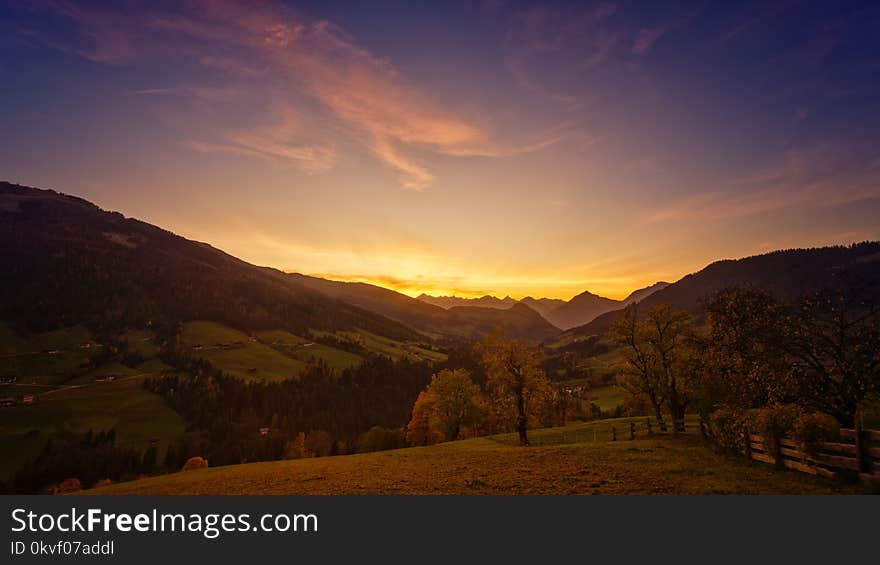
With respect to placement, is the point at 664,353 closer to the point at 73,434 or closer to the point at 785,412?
the point at 785,412

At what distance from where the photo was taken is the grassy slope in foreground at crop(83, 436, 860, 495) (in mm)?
20625

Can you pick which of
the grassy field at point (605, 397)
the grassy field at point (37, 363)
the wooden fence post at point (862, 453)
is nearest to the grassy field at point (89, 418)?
the grassy field at point (37, 363)

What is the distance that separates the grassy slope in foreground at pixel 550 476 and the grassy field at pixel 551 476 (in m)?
0.05

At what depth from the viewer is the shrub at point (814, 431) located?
67.5 feet

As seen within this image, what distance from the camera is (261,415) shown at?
566 ft

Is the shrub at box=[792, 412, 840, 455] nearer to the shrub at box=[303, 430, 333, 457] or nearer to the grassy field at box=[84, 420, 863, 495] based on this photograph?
the grassy field at box=[84, 420, 863, 495]

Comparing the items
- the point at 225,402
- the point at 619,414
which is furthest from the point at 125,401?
the point at 619,414

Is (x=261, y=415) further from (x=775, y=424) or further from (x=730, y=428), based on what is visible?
(x=775, y=424)

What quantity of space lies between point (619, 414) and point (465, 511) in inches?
4140

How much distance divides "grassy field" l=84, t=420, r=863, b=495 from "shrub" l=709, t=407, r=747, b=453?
3.89 feet

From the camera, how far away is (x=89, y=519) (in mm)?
14922

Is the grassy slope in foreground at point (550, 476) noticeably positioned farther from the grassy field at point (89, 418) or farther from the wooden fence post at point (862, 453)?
the grassy field at point (89, 418)

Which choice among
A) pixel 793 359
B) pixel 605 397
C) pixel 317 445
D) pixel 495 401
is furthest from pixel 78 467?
pixel 605 397

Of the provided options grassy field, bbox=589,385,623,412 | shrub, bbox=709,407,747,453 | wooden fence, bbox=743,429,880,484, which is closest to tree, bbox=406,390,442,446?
shrub, bbox=709,407,747,453
